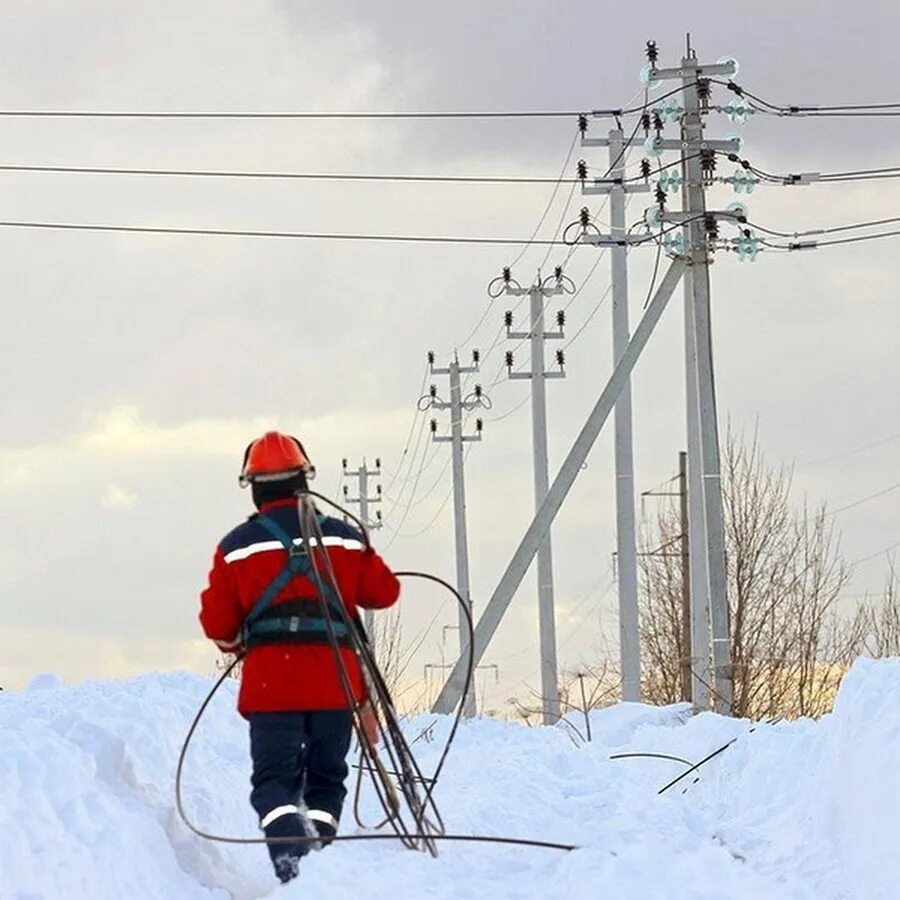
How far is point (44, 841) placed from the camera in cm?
751

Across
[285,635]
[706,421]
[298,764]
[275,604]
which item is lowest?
[298,764]

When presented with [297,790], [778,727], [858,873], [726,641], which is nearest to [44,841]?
[297,790]

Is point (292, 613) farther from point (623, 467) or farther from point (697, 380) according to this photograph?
point (623, 467)

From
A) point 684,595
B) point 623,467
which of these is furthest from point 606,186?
point 684,595

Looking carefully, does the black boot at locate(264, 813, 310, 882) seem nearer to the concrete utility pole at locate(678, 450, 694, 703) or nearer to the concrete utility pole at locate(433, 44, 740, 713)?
the concrete utility pole at locate(433, 44, 740, 713)

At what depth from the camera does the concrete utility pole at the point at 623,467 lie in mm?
29219

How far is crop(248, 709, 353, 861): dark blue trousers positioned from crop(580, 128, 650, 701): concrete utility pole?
791 inches

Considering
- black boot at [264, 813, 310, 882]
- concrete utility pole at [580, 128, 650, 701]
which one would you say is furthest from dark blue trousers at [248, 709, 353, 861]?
concrete utility pole at [580, 128, 650, 701]

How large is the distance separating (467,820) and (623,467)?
18885 mm

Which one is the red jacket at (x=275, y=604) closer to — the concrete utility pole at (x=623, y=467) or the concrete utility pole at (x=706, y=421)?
the concrete utility pole at (x=706, y=421)

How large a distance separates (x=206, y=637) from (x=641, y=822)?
9.82ft

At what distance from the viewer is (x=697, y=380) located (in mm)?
23641

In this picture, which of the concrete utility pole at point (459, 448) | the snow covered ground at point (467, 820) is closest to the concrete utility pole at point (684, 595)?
the concrete utility pole at point (459, 448)

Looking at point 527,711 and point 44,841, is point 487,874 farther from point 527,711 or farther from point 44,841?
point 527,711
